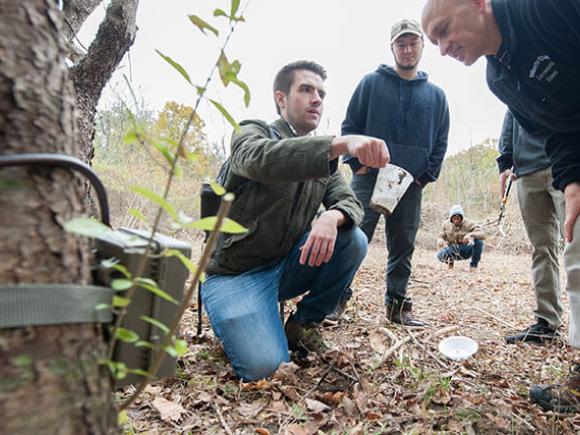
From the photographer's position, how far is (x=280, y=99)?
2.61 metres

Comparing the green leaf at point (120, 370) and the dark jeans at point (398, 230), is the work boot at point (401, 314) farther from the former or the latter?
the green leaf at point (120, 370)

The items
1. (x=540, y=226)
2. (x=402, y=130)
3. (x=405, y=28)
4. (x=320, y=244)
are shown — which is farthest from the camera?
(x=402, y=130)

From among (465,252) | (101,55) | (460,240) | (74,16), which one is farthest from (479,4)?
(465,252)

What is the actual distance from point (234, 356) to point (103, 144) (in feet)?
23.2

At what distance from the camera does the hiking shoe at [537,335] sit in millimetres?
2568

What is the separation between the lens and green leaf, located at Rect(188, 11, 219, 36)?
0.59 metres

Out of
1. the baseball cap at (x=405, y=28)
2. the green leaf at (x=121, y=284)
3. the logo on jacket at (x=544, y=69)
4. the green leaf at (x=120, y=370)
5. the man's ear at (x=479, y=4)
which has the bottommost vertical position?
the green leaf at (x=120, y=370)

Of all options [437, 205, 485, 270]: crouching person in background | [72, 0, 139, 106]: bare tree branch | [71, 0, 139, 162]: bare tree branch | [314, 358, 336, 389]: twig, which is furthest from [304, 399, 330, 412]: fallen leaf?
[437, 205, 485, 270]: crouching person in background

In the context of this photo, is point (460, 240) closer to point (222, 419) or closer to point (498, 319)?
point (498, 319)

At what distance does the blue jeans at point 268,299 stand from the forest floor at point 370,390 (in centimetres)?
12

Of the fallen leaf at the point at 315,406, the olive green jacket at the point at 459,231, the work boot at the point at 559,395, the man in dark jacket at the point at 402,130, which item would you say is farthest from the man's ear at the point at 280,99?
the olive green jacket at the point at 459,231

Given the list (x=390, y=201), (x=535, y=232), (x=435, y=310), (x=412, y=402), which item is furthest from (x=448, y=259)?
(x=412, y=402)

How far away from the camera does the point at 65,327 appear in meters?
0.52

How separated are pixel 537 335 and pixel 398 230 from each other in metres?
1.10
